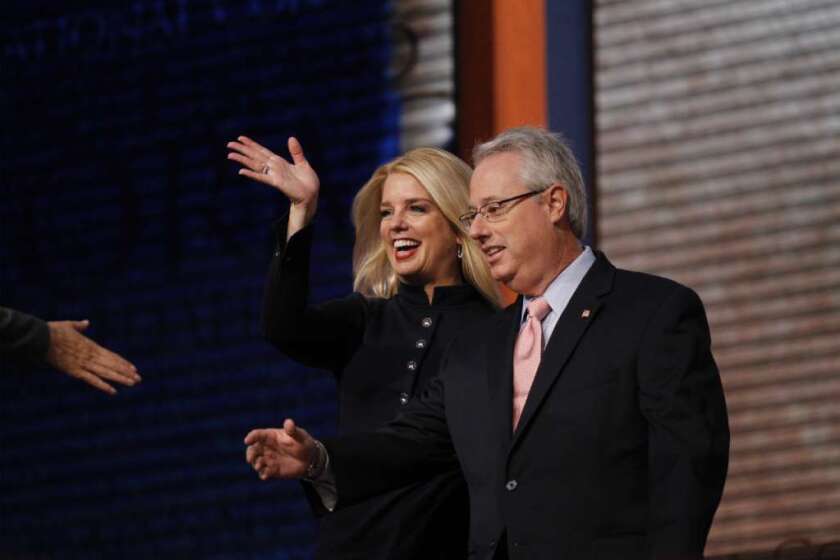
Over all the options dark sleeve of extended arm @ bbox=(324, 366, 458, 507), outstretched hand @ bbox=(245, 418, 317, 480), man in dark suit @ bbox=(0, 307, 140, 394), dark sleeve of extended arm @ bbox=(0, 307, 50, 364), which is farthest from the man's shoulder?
dark sleeve of extended arm @ bbox=(0, 307, 50, 364)

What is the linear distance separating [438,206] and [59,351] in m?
1.10

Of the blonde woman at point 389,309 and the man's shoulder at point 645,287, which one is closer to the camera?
the man's shoulder at point 645,287

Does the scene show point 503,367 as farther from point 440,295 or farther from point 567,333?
point 440,295

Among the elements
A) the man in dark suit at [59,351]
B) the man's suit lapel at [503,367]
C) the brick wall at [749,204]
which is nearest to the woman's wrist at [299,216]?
the man's suit lapel at [503,367]

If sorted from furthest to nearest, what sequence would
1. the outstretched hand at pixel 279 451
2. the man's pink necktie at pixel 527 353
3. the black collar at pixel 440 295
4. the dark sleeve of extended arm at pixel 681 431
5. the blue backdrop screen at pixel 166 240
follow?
the blue backdrop screen at pixel 166 240
the black collar at pixel 440 295
the man's pink necktie at pixel 527 353
the outstretched hand at pixel 279 451
the dark sleeve of extended arm at pixel 681 431

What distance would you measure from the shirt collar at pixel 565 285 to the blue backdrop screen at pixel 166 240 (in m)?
2.58

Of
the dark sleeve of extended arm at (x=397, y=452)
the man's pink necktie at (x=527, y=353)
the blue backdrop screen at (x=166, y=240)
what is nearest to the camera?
the man's pink necktie at (x=527, y=353)

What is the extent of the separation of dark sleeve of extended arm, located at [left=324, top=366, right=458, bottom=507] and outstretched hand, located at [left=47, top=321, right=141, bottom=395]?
108 centimetres

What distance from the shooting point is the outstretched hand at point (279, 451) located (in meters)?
3.34

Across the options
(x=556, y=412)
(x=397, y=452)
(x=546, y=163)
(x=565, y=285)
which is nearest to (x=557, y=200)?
(x=546, y=163)

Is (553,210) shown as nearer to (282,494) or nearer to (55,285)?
(282,494)

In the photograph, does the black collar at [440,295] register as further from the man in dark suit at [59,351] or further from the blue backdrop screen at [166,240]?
the blue backdrop screen at [166,240]

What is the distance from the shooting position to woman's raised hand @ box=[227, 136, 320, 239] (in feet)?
13.3

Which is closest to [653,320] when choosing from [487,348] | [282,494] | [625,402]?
[625,402]
